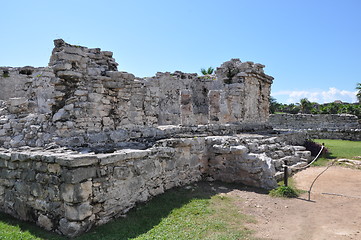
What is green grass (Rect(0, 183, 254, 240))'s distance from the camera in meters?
4.19

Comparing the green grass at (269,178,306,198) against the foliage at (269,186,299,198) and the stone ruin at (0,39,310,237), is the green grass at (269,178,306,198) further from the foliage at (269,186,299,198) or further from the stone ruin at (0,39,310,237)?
the stone ruin at (0,39,310,237)

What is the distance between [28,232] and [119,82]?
3.93 meters

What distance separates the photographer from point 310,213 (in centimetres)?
523

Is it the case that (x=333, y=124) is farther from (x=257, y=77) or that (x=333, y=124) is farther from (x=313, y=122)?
(x=257, y=77)

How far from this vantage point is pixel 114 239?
4008 mm

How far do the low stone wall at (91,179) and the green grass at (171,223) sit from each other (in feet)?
0.62

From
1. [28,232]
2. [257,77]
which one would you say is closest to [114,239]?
[28,232]

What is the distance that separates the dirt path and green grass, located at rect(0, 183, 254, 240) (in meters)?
0.37

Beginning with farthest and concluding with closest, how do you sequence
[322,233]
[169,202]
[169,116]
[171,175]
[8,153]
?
[169,116]
[171,175]
[169,202]
[8,153]
[322,233]

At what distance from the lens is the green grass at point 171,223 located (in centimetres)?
419

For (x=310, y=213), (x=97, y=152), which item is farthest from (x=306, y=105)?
(x=97, y=152)

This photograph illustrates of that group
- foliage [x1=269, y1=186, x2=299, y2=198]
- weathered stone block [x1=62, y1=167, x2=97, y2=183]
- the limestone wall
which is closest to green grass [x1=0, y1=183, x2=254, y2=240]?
weathered stone block [x1=62, y1=167, x2=97, y2=183]

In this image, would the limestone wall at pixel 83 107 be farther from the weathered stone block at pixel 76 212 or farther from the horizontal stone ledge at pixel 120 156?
the weathered stone block at pixel 76 212

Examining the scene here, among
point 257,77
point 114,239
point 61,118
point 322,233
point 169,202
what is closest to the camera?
point 114,239
